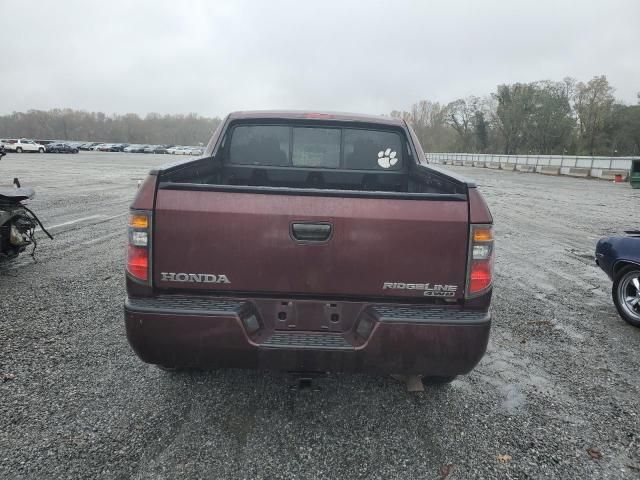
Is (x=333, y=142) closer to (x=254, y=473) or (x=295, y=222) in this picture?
(x=295, y=222)

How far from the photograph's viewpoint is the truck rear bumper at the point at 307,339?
236 centimetres

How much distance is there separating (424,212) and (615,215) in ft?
46.2

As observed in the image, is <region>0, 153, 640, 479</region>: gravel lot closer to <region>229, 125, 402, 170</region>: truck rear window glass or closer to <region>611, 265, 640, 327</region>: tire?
<region>611, 265, 640, 327</region>: tire

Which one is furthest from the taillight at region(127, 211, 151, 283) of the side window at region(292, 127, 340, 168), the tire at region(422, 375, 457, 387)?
the tire at region(422, 375, 457, 387)

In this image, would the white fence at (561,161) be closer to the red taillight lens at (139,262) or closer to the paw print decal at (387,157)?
the paw print decal at (387,157)

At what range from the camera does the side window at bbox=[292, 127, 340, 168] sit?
13.3ft

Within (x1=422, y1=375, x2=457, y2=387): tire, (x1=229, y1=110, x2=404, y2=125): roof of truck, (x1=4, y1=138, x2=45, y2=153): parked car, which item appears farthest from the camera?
(x1=4, y1=138, x2=45, y2=153): parked car

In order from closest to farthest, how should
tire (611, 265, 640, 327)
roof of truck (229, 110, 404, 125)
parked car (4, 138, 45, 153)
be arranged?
1. roof of truck (229, 110, 404, 125)
2. tire (611, 265, 640, 327)
3. parked car (4, 138, 45, 153)

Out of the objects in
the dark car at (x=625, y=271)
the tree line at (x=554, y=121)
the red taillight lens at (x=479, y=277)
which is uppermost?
the tree line at (x=554, y=121)

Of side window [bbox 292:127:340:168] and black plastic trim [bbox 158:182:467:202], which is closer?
black plastic trim [bbox 158:182:467:202]

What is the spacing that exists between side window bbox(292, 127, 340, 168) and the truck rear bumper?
2008 millimetres

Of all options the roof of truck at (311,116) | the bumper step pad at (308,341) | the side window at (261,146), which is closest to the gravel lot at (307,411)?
the bumper step pad at (308,341)

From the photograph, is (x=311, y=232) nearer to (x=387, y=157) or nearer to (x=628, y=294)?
(x=387, y=157)

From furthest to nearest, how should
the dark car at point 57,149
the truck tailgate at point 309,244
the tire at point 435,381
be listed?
the dark car at point 57,149 → the tire at point 435,381 → the truck tailgate at point 309,244
